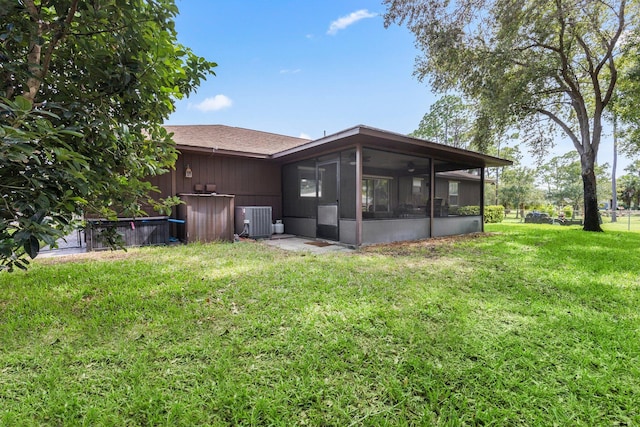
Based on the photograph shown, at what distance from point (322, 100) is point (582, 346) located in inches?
656

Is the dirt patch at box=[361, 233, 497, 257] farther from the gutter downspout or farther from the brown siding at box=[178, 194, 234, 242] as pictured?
the brown siding at box=[178, 194, 234, 242]

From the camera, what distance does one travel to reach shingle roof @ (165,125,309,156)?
7.96 meters

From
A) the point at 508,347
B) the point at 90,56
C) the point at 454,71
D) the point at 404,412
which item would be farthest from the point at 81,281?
the point at 454,71

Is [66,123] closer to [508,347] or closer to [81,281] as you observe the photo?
[81,281]

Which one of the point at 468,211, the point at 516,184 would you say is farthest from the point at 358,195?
the point at 516,184

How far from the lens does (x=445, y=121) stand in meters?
26.3

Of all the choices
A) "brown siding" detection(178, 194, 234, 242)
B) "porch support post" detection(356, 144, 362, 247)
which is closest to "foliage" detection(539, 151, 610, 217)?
"porch support post" detection(356, 144, 362, 247)

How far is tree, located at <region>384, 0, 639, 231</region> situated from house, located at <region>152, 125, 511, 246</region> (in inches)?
86.6

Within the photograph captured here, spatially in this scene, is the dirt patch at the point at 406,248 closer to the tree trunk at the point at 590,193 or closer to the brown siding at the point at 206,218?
the brown siding at the point at 206,218

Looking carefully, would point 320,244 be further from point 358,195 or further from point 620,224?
point 620,224

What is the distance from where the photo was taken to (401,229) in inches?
296

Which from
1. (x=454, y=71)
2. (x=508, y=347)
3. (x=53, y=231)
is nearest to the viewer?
(x=53, y=231)

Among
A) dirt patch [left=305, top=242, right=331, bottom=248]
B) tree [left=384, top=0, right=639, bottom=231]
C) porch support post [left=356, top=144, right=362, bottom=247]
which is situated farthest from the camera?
tree [left=384, top=0, right=639, bottom=231]

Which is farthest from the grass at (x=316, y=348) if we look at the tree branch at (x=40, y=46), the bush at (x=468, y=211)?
the bush at (x=468, y=211)
